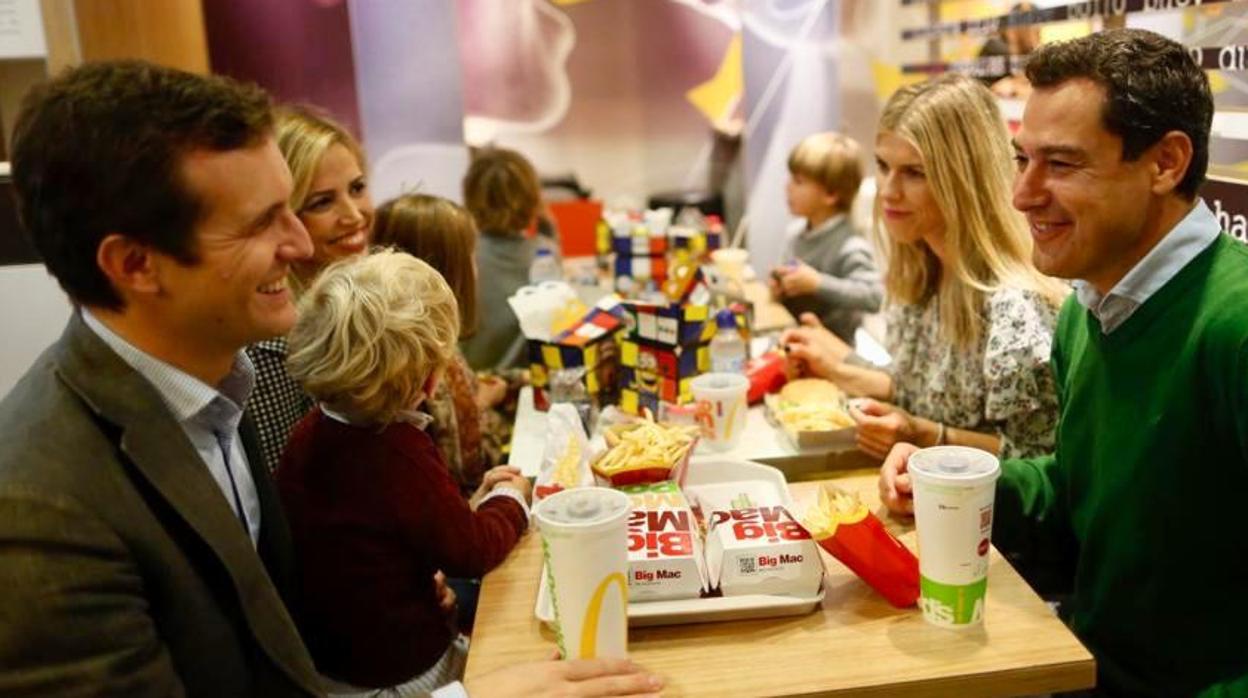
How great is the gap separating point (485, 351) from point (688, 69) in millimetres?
3368

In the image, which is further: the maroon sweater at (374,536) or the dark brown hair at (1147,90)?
the maroon sweater at (374,536)

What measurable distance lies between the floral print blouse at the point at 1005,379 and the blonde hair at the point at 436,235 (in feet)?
3.96

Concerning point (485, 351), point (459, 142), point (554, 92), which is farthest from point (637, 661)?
point (554, 92)

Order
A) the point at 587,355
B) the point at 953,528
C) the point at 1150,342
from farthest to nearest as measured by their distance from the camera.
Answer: the point at 587,355, the point at 1150,342, the point at 953,528

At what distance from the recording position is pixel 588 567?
117 centimetres

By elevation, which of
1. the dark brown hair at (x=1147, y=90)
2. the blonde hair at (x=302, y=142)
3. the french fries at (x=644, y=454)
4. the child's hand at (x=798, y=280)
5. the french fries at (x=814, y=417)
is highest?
the dark brown hair at (x=1147, y=90)

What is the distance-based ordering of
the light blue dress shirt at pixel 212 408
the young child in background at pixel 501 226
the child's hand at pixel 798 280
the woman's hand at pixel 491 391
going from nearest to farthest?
the light blue dress shirt at pixel 212 408, the woman's hand at pixel 491 391, the young child in background at pixel 501 226, the child's hand at pixel 798 280

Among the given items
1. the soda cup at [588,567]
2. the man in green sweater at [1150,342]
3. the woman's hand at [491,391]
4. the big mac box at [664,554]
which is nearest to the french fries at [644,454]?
the big mac box at [664,554]

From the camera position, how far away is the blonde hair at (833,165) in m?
3.89

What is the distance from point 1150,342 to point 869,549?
A: 536 mm

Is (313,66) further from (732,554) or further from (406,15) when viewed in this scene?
(732,554)

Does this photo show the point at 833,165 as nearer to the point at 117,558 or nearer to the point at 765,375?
the point at 765,375

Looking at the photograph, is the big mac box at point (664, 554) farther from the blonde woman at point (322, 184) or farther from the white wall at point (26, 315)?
the white wall at point (26, 315)

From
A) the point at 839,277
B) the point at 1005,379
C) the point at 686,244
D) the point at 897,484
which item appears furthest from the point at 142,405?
the point at 839,277
